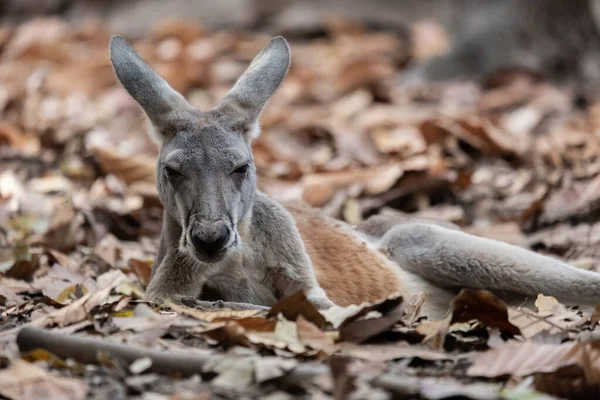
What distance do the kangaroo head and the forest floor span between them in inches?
17.7

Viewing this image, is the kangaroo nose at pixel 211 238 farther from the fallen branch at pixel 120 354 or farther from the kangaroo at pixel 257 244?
the fallen branch at pixel 120 354

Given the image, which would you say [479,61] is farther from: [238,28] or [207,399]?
[207,399]

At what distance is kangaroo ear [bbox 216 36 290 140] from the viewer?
4.93 metres

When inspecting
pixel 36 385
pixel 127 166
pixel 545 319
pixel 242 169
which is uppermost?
pixel 242 169

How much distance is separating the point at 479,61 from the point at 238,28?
16.6 ft

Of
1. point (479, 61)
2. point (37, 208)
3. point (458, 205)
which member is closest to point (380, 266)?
point (458, 205)

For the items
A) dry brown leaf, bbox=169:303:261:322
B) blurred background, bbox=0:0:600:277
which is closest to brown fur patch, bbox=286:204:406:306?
blurred background, bbox=0:0:600:277

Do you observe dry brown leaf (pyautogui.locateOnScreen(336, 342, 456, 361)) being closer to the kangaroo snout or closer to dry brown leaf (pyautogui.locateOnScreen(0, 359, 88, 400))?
the kangaroo snout

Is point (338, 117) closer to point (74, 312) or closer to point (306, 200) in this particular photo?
point (306, 200)

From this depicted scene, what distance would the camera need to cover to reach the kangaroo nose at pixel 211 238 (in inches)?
165

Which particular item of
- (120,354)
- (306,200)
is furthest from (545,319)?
(306,200)

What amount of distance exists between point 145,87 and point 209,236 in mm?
1052

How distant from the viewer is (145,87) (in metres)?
4.80

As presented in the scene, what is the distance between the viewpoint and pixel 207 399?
2.91 metres
